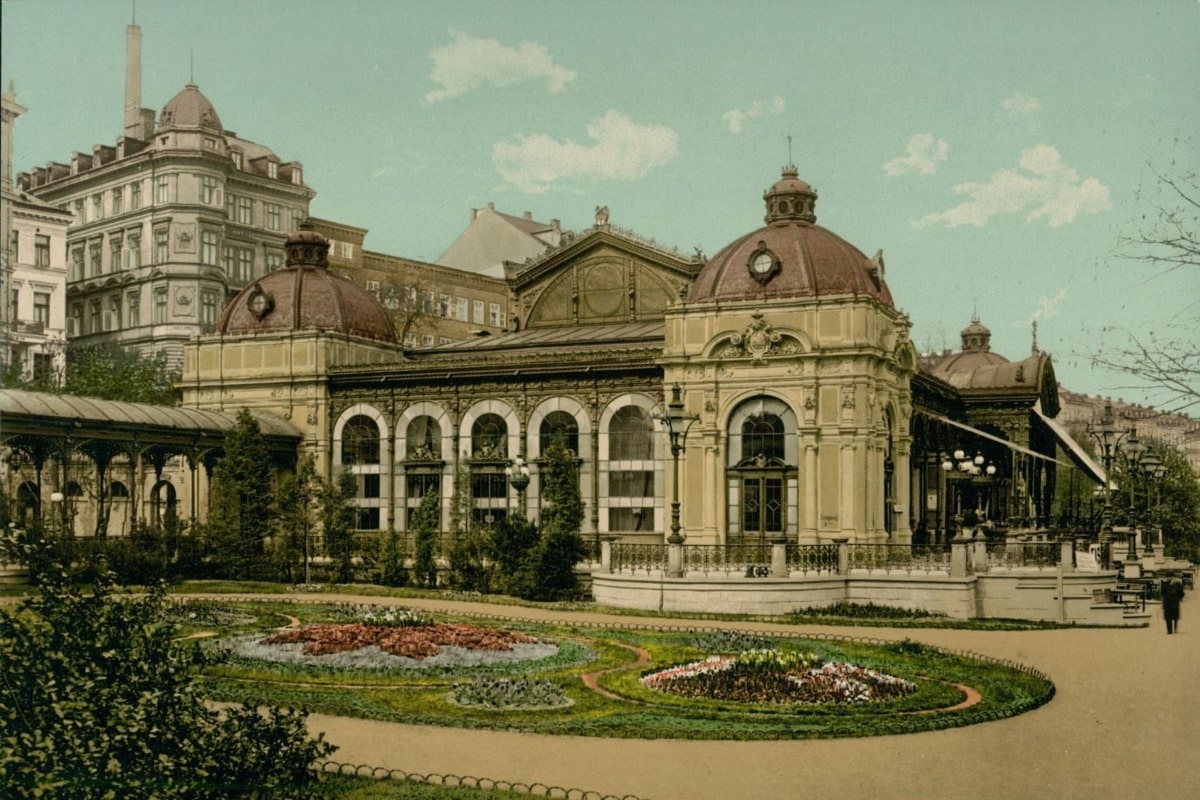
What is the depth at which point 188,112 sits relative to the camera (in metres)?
66.1

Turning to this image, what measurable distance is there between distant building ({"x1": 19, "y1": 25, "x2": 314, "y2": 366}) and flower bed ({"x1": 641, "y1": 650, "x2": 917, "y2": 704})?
51.8m

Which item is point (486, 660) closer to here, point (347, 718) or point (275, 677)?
point (275, 677)

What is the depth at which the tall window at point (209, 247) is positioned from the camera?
2773 inches

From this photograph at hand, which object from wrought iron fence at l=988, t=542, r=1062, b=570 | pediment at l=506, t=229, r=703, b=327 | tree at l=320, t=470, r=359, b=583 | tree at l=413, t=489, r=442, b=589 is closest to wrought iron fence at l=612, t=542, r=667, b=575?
tree at l=413, t=489, r=442, b=589

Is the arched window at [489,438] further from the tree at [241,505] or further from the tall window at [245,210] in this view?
the tall window at [245,210]

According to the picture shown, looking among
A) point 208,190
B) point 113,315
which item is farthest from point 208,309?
point 208,190

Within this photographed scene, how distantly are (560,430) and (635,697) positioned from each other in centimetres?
2733

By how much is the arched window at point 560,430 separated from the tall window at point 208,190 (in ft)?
101

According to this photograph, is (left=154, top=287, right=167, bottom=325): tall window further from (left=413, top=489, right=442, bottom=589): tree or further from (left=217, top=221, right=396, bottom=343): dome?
(left=413, top=489, right=442, bottom=589): tree

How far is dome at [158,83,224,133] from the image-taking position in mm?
65375

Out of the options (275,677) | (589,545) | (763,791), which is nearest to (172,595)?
(589,545)

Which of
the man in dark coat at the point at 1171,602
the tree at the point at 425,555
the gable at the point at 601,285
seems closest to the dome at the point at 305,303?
the gable at the point at 601,285

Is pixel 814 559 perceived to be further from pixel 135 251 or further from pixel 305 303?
pixel 135 251

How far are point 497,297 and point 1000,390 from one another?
43.3 meters
